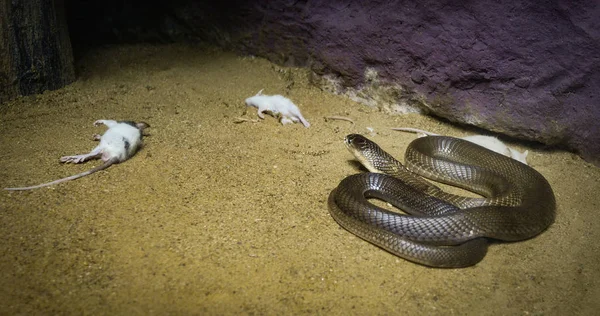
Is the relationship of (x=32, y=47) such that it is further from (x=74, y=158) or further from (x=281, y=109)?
(x=281, y=109)

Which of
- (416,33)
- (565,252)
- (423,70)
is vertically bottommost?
(565,252)

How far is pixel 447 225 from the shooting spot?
132 inches

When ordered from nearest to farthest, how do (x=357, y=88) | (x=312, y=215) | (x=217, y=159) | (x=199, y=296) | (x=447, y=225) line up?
(x=199, y=296), (x=447, y=225), (x=312, y=215), (x=217, y=159), (x=357, y=88)

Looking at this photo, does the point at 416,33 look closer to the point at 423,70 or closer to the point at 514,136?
the point at 423,70

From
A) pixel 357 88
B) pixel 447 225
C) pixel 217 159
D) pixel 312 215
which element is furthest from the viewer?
pixel 357 88

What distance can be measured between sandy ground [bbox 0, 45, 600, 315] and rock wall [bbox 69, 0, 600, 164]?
352mm

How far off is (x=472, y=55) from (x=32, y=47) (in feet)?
14.5

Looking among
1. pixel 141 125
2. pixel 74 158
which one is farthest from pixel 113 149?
pixel 141 125

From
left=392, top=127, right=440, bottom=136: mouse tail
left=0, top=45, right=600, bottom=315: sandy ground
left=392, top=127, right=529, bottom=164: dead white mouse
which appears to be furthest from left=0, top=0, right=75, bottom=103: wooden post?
left=392, top=127, right=529, bottom=164: dead white mouse

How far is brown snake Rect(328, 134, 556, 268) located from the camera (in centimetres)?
328

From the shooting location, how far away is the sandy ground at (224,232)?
108 inches

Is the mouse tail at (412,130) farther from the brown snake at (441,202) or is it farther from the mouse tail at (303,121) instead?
the mouse tail at (303,121)

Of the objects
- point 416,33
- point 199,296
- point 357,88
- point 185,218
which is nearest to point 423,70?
point 416,33

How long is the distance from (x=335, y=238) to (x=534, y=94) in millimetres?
2540
